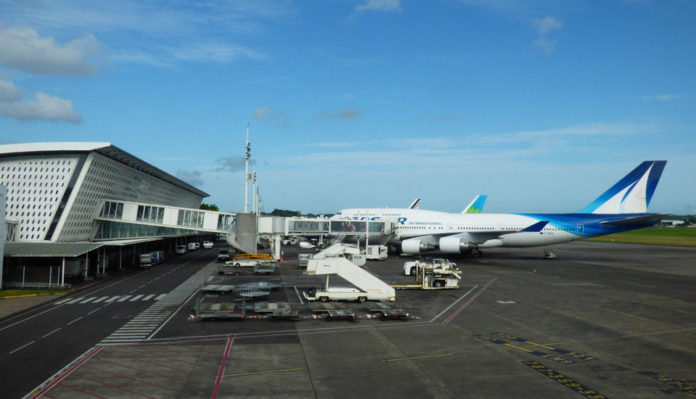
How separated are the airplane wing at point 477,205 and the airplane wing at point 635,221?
59.0m

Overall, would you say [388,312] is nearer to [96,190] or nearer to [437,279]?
[437,279]

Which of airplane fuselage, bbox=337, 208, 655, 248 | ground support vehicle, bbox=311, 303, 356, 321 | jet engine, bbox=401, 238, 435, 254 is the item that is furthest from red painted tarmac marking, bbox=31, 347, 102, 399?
airplane fuselage, bbox=337, 208, 655, 248

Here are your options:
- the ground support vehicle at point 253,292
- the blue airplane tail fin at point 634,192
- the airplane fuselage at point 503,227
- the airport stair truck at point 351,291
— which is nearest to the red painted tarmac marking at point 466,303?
the airport stair truck at point 351,291

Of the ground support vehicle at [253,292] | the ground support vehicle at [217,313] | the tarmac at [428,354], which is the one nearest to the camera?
the tarmac at [428,354]

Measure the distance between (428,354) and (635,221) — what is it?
62696mm

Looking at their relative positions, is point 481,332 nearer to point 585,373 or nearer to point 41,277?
point 585,373

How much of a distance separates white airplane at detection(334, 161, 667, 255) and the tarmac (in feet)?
113

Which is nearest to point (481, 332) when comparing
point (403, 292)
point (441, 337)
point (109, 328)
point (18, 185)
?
point (441, 337)

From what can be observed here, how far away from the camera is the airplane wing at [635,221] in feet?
225

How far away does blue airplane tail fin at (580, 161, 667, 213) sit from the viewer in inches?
2913

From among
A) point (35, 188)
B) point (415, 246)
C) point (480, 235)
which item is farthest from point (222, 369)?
point (480, 235)

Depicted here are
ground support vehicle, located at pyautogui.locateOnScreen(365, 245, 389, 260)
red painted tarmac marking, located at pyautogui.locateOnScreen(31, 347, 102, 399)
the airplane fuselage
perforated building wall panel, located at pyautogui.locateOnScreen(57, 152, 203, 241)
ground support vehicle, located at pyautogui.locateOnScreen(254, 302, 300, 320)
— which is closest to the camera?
red painted tarmac marking, located at pyautogui.locateOnScreen(31, 347, 102, 399)

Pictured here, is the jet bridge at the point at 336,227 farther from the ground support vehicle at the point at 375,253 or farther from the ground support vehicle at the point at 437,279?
the ground support vehicle at the point at 437,279

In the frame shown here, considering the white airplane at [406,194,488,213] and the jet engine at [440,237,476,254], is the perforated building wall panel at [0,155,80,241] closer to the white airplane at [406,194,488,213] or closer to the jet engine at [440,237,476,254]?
the jet engine at [440,237,476,254]
